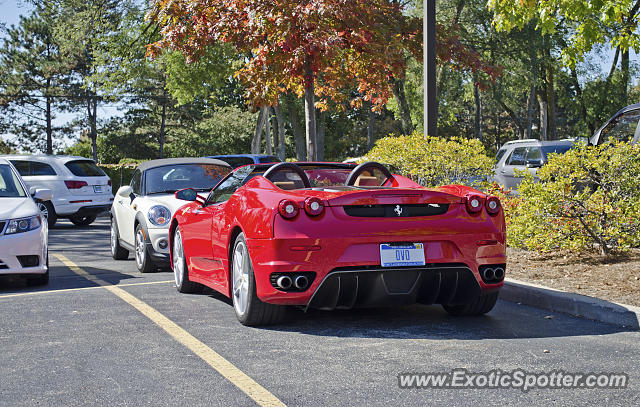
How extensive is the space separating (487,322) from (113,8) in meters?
27.3

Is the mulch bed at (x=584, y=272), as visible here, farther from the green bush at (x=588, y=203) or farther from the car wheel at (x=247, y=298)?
the car wheel at (x=247, y=298)

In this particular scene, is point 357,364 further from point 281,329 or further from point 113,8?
point 113,8

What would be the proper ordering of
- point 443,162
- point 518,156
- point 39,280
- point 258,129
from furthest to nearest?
point 258,129, point 518,156, point 443,162, point 39,280

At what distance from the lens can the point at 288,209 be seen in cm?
581

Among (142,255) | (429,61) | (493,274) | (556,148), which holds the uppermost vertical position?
(429,61)

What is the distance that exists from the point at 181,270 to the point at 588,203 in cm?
449

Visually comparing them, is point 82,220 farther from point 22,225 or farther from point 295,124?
point 295,124

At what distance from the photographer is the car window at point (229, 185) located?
7.30m

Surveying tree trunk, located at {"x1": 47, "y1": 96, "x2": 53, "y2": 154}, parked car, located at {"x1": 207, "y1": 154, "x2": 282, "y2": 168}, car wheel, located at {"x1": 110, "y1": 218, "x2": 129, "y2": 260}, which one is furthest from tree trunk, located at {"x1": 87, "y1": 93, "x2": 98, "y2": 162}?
car wheel, located at {"x1": 110, "y1": 218, "x2": 129, "y2": 260}

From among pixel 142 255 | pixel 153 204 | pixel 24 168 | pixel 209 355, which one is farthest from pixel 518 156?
pixel 209 355

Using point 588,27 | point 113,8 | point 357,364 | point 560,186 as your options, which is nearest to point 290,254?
point 357,364

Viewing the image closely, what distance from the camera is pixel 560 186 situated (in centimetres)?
884

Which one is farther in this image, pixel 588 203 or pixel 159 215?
pixel 159 215

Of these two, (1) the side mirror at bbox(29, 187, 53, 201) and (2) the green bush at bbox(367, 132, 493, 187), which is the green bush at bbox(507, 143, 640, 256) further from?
(1) the side mirror at bbox(29, 187, 53, 201)
